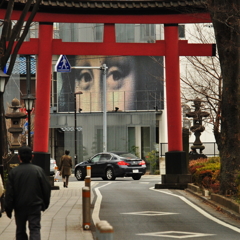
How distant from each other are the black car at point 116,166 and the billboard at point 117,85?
15.1m

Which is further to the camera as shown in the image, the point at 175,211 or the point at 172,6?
the point at 172,6

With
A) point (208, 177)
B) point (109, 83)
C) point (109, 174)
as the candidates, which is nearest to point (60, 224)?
point (208, 177)

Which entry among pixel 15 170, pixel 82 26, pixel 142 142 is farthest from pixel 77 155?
pixel 15 170

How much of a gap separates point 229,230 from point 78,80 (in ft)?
131

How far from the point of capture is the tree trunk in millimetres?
18672

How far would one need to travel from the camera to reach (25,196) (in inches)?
340

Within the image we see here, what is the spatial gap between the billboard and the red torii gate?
26533 mm

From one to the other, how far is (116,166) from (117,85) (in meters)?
17.3

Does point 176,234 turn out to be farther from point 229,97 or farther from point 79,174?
point 79,174

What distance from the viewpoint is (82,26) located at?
5156 centimetres

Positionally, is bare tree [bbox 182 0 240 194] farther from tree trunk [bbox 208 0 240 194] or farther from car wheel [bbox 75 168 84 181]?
car wheel [bbox 75 168 84 181]

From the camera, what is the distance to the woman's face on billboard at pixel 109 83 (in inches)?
2012

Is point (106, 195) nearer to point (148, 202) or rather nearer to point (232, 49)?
point (148, 202)

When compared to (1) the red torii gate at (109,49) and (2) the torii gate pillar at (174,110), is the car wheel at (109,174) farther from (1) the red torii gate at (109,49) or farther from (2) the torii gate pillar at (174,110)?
(1) the red torii gate at (109,49)
